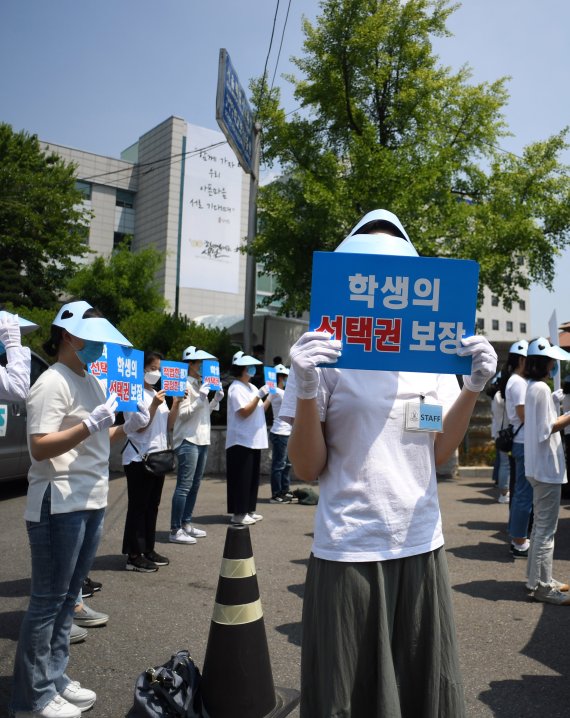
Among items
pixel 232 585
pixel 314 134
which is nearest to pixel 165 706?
pixel 232 585

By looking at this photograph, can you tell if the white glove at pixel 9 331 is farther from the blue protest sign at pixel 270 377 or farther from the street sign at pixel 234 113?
the street sign at pixel 234 113

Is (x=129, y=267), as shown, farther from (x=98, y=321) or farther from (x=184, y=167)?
(x=98, y=321)

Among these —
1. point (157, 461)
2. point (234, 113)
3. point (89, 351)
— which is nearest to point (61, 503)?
point (89, 351)

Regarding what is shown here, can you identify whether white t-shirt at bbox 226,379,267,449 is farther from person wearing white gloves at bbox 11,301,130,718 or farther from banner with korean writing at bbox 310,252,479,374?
banner with korean writing at bbox 310,252,479,374

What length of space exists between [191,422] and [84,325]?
381cm

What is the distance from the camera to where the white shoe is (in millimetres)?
3029

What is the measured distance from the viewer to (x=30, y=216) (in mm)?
25281

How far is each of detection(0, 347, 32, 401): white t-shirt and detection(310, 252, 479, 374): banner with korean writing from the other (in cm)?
261

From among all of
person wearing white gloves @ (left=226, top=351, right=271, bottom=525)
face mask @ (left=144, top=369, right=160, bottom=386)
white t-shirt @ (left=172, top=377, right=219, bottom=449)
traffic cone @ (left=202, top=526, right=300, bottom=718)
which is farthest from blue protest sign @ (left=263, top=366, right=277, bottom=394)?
traffic cone @ (left=202, top=526, right=300, bottom=718)

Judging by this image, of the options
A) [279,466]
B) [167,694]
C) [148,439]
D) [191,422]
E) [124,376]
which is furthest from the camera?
Result: [279,466]

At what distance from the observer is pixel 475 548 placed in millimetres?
6906

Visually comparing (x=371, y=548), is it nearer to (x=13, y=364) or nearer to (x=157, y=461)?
(x=13, y=364)

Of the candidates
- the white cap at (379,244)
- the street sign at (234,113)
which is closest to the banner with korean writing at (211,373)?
the white cap at (379,244)

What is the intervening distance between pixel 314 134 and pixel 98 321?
1316 cm
